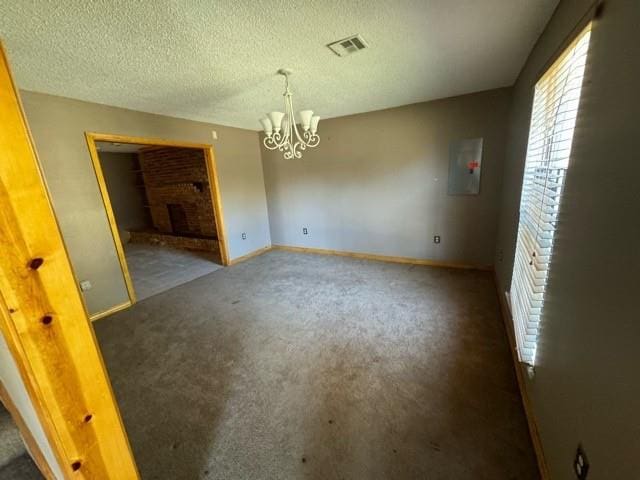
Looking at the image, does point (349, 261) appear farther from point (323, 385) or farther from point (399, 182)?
point (323, 385)

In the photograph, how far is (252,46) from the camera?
1.78m

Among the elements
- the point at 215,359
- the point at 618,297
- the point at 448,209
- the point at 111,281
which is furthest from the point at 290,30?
the point at 111,281

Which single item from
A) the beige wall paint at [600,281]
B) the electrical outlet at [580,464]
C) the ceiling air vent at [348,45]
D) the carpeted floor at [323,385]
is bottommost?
the carpeted floor at [323,385]

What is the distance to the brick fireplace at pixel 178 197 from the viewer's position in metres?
5.39

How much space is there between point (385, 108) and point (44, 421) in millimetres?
4134

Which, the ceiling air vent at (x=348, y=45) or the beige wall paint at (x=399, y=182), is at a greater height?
the ceiling air vent at (x=348, y=45)

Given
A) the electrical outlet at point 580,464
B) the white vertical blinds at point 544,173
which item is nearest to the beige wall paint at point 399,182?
the white vertical blinds at point 544,173

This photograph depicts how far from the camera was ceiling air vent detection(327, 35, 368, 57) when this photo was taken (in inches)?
69.0

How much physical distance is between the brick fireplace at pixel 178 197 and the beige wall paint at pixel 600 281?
5.30 m

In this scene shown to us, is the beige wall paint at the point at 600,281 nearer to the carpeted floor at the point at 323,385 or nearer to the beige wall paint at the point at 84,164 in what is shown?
the carpeted floor at the point at 323,385

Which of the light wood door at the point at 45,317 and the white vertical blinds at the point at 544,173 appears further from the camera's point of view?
the white vertical blinds at the point at 544,173

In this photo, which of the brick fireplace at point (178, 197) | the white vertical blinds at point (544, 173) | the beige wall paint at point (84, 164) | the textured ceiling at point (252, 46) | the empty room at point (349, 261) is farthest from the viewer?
the brick fireplace at point (178, 197)

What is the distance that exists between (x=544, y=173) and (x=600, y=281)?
3.19ft

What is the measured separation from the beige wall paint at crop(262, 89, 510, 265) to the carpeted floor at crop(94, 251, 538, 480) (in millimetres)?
897
